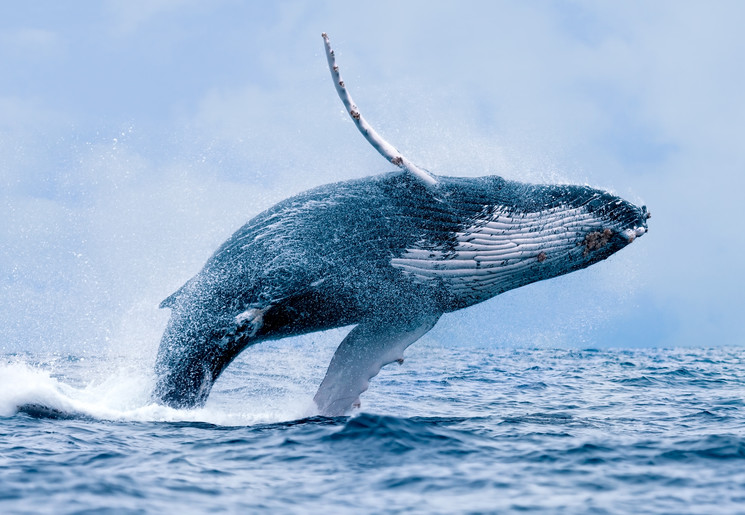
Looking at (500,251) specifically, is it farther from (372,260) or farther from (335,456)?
(335,456)

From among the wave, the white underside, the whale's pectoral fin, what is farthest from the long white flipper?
the wave

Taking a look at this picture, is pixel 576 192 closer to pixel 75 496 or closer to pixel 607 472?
pixel 607 472

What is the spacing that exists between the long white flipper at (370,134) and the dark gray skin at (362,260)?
0.15 metres

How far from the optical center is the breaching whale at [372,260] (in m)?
8.83

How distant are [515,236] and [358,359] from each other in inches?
92.3

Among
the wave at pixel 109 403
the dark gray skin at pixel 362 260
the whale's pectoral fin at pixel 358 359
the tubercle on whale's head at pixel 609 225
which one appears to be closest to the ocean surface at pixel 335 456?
the wave at pixel 109 403

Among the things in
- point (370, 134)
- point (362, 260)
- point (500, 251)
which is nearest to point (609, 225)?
point (500, 251)

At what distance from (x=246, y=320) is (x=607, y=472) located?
160 inches

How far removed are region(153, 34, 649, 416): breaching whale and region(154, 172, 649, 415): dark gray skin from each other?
1cm

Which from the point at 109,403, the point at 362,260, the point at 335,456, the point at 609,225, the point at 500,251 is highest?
the point at 609,225

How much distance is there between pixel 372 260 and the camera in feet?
29.2

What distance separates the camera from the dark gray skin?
8828 mm

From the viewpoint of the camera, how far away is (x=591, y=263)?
9641mm

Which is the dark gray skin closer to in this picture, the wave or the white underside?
the white underside
